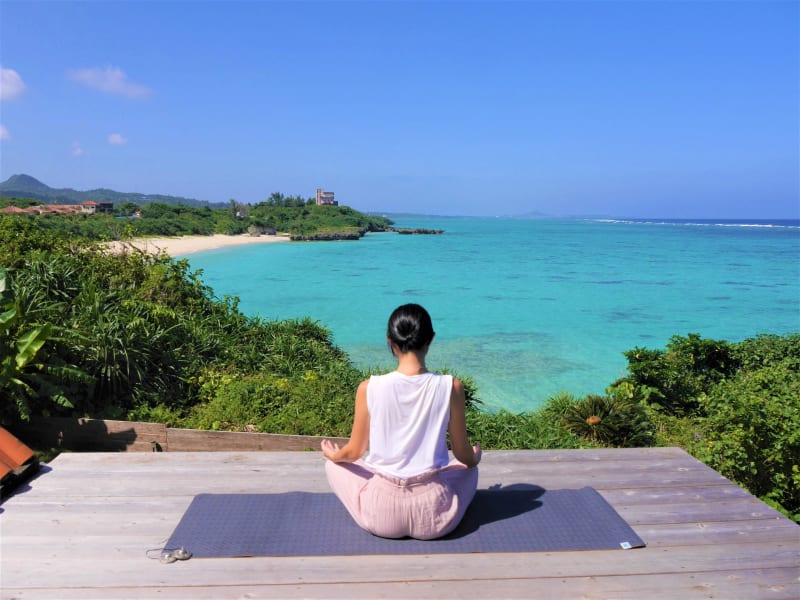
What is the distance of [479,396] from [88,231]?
35202 millimetres

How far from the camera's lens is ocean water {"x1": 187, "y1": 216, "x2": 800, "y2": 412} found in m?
13.9

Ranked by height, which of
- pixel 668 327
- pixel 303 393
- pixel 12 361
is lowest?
pixel 668 327

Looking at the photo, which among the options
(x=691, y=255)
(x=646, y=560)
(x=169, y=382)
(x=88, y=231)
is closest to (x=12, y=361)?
(x=169, y=382)

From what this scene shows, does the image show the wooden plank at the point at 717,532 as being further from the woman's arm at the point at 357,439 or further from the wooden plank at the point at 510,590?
the woman's arm at the point at 357,439

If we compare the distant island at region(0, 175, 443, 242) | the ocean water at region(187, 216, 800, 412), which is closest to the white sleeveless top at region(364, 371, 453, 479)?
the ocean water at region(187, 216, 800, 412)

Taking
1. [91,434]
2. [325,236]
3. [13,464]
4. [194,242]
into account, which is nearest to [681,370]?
[91,434]

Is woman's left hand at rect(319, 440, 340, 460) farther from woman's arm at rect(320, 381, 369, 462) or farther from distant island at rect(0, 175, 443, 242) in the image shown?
distant island at rect(0, 175, 443, 242)

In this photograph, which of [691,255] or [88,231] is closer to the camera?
[88,231]

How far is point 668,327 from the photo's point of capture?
19844 millimetres

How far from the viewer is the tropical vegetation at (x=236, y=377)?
486cm

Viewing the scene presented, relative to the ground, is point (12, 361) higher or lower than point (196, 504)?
higher

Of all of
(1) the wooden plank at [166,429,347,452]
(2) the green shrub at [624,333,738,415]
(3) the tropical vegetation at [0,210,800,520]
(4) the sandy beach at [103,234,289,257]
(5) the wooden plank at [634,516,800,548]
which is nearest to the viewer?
(5) the wooden plank at [634,516,800,548]

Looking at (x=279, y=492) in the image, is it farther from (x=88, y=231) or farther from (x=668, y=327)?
(x=88, y=231)

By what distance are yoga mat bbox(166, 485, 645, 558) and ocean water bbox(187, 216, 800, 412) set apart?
7076 mm
